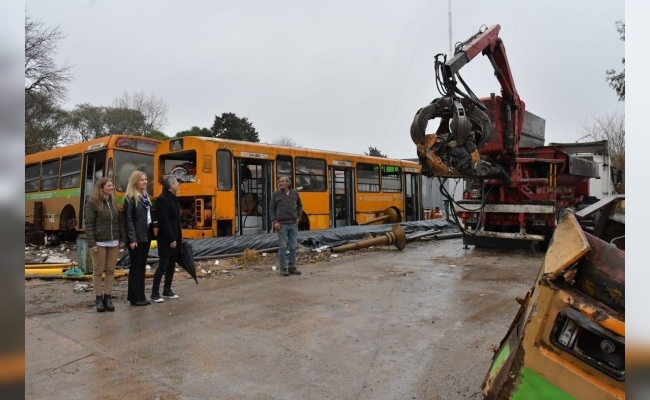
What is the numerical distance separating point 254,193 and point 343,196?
3268 mm

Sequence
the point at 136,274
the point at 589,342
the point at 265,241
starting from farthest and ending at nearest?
the point at 265,241 < the point at 136,274 < the point at 589,342

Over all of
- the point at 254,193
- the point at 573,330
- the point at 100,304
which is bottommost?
the point at 100,304

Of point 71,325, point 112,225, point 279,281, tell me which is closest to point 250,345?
point 71,325

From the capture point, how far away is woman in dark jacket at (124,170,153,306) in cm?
→ 571

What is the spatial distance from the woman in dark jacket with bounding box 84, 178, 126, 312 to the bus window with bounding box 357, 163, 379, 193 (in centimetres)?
996

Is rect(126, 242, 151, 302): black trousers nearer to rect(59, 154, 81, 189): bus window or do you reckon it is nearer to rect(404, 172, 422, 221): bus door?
rect(59, 154, 81, 189): bus window

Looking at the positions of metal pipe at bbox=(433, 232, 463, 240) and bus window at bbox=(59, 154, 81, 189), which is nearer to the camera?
bus window at bbox=(59, 154, 81, 189)

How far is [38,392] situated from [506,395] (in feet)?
10.2

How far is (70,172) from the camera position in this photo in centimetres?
1348

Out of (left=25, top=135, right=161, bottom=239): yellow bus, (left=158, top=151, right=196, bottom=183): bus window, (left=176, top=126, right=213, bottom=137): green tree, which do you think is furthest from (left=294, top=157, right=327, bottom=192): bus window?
(left=176, top=126, right=213, bottom=137): green tree

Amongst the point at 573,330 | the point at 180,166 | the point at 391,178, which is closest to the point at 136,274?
the point at 573,330

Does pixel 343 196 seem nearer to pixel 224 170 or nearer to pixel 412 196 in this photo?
pixel 412 196

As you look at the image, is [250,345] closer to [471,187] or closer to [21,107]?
[21,107]

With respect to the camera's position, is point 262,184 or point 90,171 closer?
point 262,184
